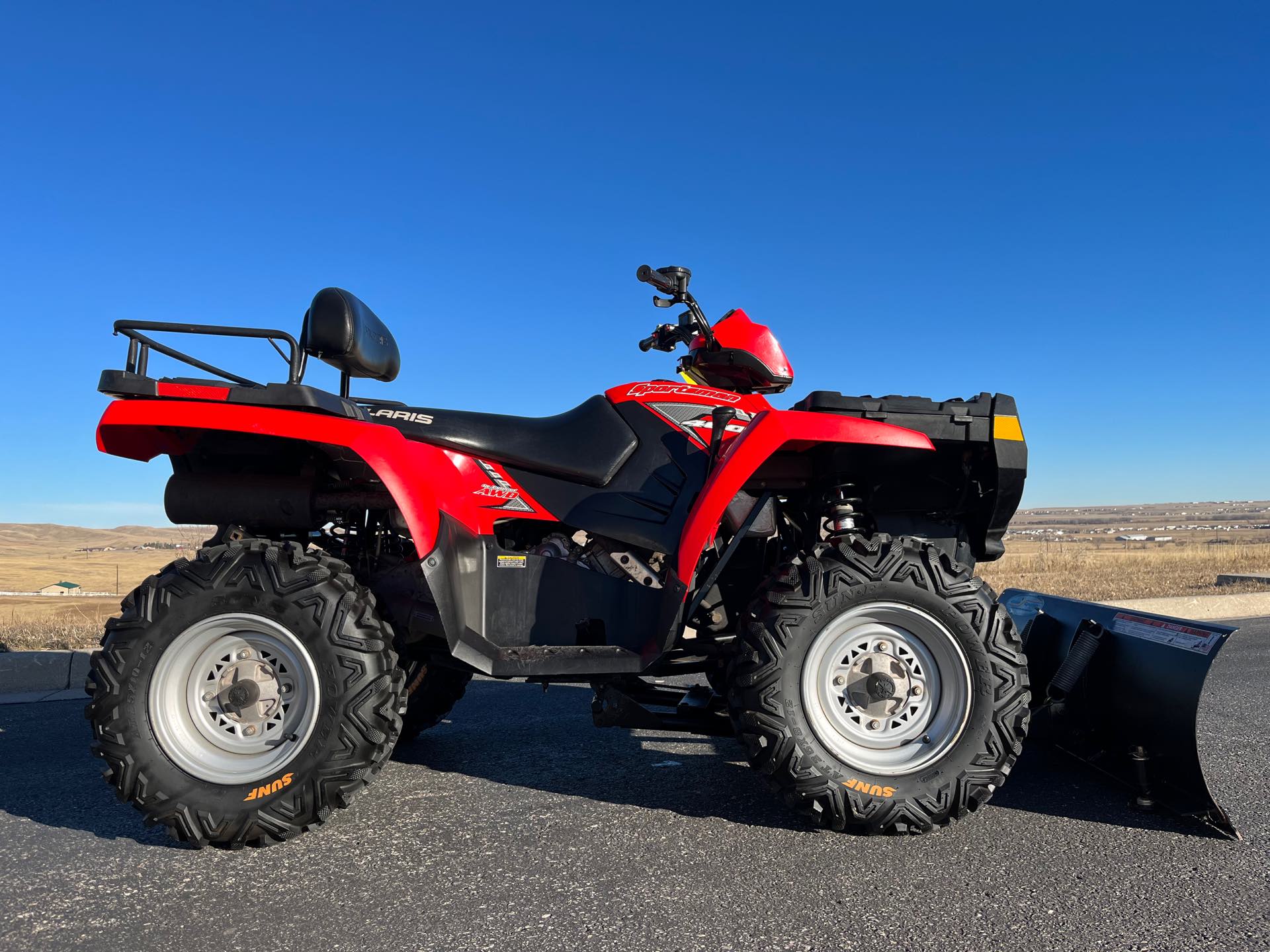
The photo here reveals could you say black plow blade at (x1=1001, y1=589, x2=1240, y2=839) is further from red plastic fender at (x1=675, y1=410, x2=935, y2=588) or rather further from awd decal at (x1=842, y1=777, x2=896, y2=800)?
red plastic fender at (x1=675, y1=410, x2=935, y2=588)

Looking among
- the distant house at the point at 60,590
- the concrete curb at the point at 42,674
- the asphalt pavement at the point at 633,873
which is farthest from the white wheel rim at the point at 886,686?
the distant house at the point at 60,590

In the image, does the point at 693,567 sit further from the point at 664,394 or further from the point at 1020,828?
the point at 1020,828

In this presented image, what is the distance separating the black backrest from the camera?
11.3ft

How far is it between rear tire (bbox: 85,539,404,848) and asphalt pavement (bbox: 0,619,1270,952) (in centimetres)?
17

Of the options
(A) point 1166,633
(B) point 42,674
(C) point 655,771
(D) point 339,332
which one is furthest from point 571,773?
(B) point 42,674

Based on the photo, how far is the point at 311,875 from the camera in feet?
8.38

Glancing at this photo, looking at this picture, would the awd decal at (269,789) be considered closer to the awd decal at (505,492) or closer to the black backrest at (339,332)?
the awd decal at (505,492)

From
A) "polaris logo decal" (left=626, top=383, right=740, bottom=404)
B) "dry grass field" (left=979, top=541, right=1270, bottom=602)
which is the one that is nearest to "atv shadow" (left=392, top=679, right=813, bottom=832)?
"polaris logo decal" (left=626, top=383, right=740, bottom=404)

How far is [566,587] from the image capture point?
330 cm

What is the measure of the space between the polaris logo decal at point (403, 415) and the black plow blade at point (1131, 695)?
8.99 feet

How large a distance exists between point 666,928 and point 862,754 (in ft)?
3.58

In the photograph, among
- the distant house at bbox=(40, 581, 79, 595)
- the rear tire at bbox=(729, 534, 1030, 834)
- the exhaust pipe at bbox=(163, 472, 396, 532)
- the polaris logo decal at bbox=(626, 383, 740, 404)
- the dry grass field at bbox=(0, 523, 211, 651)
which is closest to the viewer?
the rear tire at bbox=(729, 534, 1030, 834)

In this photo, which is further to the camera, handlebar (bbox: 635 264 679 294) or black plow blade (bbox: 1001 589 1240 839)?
handlebar (bbox: 635 264 679 294)

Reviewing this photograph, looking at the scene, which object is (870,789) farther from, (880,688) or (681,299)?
(681,299)
